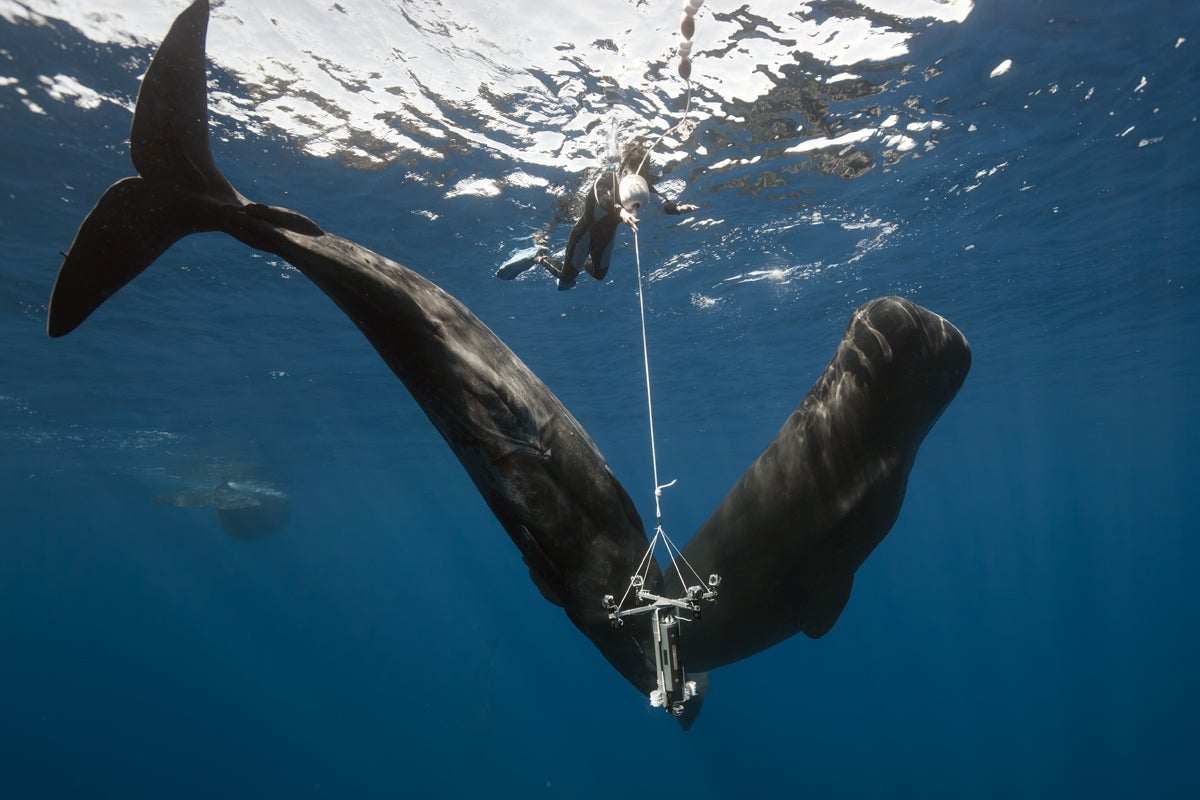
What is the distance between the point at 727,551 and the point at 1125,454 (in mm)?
77070

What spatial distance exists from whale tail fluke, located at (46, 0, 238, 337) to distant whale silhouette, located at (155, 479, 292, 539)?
3761 cm

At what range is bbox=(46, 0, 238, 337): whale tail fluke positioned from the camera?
3373 millimetres

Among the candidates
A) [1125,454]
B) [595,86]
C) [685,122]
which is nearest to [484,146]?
[595,86]

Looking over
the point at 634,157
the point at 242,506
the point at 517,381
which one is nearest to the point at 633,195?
the point at 517,381

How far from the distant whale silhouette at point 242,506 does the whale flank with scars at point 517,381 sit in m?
37.9

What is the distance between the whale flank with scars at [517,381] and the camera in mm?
3547

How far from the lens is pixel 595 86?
410 inches

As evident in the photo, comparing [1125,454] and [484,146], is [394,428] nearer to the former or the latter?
[484,146]

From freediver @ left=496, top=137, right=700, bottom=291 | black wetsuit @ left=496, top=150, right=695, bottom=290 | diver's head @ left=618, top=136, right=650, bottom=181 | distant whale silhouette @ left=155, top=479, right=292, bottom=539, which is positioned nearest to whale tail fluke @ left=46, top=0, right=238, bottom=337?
freediver @ left=496, top=137, right=700, bottom=291

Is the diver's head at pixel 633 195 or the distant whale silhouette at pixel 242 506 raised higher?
the diver's head at pixel 633 195

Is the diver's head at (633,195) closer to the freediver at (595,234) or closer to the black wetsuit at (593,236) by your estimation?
the freediver at (595,234)

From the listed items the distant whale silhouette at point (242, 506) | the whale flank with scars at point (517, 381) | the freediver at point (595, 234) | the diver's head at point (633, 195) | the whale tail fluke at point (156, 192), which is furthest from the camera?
the distant whale silhouette at point (242, 506)

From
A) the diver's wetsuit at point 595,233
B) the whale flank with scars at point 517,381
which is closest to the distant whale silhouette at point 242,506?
the diver's wetsuit at point 595,233

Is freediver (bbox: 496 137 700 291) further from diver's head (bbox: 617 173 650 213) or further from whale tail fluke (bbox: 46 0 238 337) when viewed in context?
whale tail fluke (bbox: 46 0 238 337)
